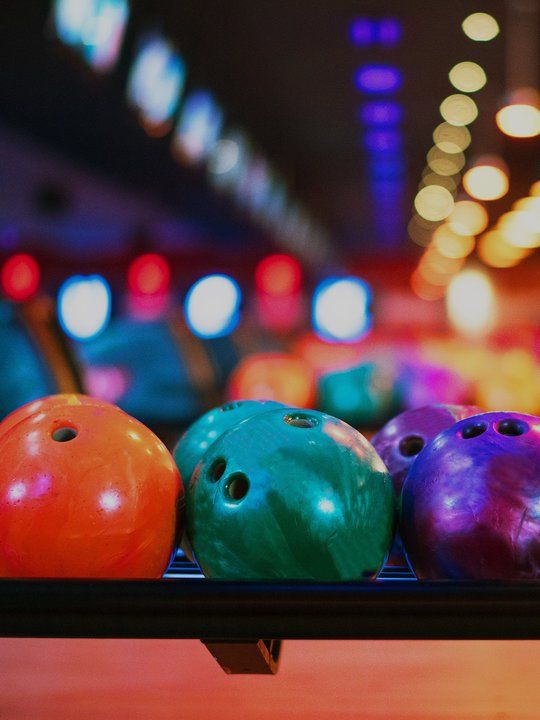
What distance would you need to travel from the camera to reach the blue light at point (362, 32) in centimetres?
571

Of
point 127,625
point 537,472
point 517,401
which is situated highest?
point 537,472

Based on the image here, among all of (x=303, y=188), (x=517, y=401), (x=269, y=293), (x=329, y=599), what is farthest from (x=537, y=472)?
(x=303, y=188)

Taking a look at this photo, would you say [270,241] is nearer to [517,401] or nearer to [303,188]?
[303,188]

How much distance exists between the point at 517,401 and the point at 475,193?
195cm

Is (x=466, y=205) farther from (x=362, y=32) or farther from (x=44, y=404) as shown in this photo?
(x=44, y=404)

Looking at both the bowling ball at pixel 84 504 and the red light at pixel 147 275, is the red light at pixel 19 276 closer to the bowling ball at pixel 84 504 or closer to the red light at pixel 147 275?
the red light at pixel 147 275

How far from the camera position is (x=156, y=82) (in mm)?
4879

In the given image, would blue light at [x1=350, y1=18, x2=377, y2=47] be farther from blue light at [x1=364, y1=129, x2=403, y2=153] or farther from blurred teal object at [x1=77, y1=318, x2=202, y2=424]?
blue light at [x1=364, y1=129, x2=403, y2=153]

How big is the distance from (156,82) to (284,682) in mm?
3976

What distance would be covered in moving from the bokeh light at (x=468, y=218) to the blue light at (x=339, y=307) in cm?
315

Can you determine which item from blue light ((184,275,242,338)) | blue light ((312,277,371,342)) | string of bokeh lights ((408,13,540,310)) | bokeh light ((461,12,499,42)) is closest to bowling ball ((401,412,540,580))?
string of bokeh lights ((408,13,540,310))

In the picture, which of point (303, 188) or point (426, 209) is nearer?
point (303, 188)

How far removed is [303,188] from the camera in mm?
11602

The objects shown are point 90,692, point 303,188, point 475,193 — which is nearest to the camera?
point 90,692
